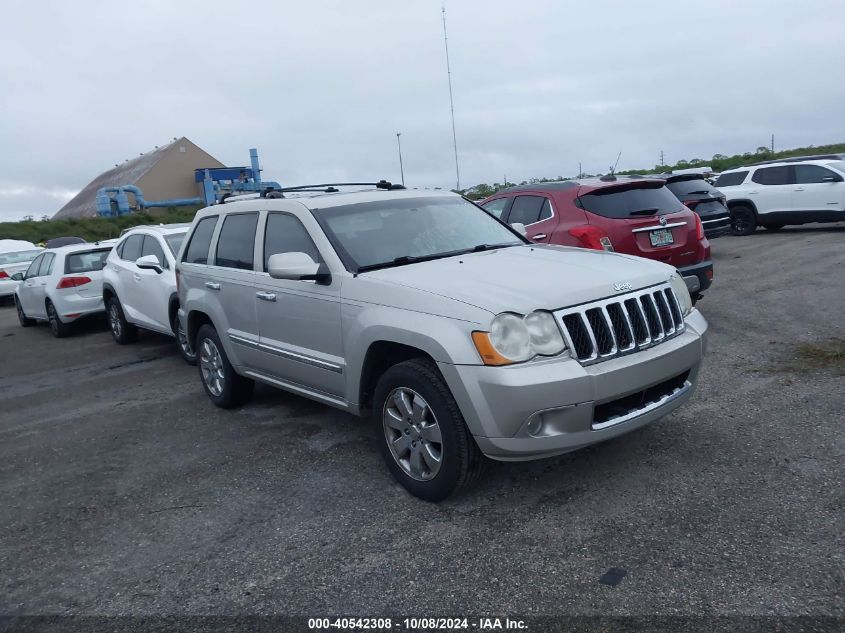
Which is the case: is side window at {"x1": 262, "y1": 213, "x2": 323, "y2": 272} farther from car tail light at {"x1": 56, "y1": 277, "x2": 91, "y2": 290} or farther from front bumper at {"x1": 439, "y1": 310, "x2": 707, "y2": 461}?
car tail light at {"x1": 56, "y1": 277, "x2": 91, "y2": 290}

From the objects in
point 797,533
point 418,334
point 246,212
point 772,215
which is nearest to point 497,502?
point 418,334

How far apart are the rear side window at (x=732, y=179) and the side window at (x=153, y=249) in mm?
13525

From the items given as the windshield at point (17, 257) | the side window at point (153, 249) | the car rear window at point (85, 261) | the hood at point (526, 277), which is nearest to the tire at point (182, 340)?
the side window at point (153, 249)

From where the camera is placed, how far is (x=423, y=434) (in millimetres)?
4043

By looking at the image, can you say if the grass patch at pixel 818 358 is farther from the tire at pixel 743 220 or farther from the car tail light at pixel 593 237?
the tire at pixel 743 220

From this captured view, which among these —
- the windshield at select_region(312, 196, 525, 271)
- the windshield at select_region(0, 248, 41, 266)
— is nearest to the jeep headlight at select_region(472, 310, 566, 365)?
the windshield at select_region(312, 196, 525, 271)

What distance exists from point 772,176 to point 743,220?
1.24 metres

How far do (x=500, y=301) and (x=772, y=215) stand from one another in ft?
48.8

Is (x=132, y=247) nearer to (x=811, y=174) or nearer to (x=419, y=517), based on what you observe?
(x=419, y=517)

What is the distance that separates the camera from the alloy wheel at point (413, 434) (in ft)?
13.1

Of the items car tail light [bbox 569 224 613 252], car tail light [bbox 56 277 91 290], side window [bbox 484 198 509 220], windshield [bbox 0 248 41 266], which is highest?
side window [bbox 484 198 509 220]

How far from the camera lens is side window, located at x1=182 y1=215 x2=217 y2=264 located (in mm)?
6402

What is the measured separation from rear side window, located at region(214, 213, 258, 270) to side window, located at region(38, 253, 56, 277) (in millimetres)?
7702

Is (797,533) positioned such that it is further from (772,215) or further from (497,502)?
(772,215)
